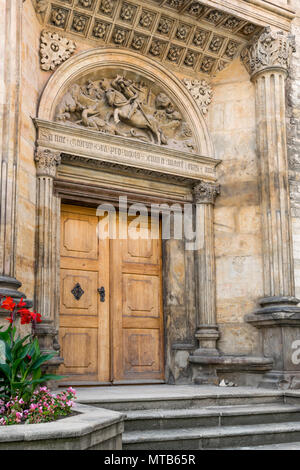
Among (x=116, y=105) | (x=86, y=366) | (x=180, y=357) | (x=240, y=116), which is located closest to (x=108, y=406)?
(x=86, y=366)

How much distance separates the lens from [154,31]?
802 centimetres

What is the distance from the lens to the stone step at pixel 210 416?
17.5 feet

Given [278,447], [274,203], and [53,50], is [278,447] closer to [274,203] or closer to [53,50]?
[274,203]

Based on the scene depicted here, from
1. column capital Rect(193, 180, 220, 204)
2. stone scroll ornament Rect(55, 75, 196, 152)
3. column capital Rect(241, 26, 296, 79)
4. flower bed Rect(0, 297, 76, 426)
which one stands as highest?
column capital Rect(241, 26, 296, 79)

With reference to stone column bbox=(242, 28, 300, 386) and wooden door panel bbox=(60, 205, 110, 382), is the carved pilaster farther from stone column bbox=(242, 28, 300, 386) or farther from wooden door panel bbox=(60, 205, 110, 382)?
wooden door panel bbox=(60, 205, 110, 382)

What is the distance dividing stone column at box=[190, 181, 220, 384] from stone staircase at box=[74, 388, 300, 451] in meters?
1.17

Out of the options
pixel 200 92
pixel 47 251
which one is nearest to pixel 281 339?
pixel 47 251

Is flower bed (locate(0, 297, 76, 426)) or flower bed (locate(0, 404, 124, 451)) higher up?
flower bed (locate(0, 297, 76, 426))

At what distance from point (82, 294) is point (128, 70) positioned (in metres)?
3.16

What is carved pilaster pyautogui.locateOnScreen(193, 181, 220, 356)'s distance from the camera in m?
7.77

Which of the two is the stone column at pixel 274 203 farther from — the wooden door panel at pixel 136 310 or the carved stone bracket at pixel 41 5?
the carved stone bracket at pixel 41 5

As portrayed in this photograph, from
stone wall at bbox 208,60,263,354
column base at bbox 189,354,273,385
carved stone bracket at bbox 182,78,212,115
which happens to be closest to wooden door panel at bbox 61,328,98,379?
column base at bbox 189,354,273,385

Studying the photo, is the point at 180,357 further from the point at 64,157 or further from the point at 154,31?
the point at 154,31

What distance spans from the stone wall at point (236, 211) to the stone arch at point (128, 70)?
0.25m
